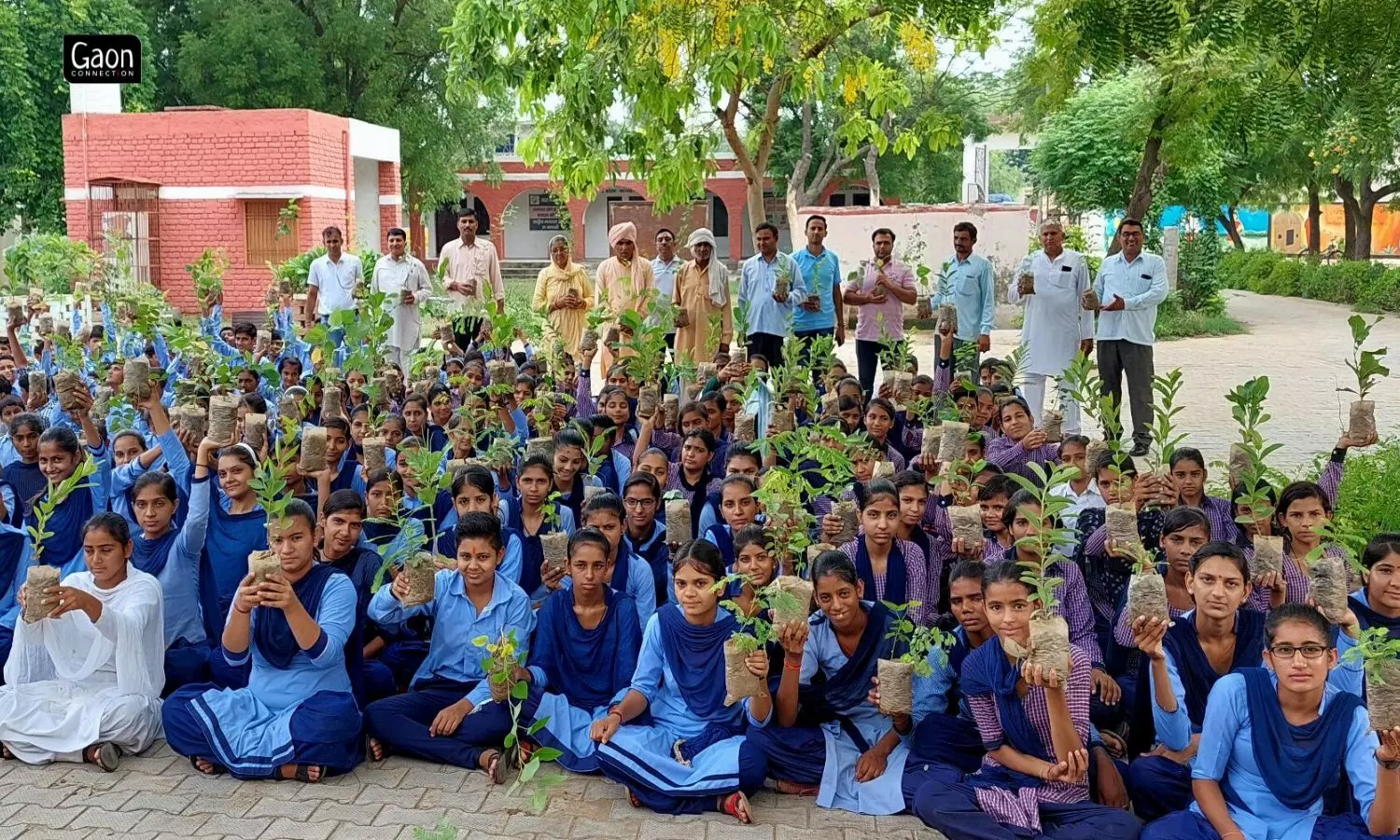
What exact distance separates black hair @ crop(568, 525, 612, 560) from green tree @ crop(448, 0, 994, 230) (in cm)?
284

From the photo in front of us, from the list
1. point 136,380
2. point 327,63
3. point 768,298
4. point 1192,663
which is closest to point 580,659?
point 1192,663

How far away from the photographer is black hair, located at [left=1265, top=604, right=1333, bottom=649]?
338 cm

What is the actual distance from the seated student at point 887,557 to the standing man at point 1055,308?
13.7 feet

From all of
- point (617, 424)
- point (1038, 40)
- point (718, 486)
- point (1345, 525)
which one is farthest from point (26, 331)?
point (1345, 525)

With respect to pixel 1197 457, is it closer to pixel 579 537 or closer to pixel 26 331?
pixel 579 537

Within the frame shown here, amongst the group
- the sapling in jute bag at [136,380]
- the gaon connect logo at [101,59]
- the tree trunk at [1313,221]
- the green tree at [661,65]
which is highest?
Answer: the gaon connect logo at [101,59]

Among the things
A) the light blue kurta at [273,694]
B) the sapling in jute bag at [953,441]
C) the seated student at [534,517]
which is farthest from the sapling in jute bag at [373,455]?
the sapling in jute bag at [953,441]

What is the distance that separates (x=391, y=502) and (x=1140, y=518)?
3.06 meters

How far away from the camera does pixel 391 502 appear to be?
5.31 m

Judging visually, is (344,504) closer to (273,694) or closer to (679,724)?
(273,694)

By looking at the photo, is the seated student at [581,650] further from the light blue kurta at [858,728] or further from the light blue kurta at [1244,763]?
the light blue kurta at [1244,763]

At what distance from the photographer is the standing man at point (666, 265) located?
9.82 meters

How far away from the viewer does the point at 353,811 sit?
4.11 metres

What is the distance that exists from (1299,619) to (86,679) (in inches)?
156
